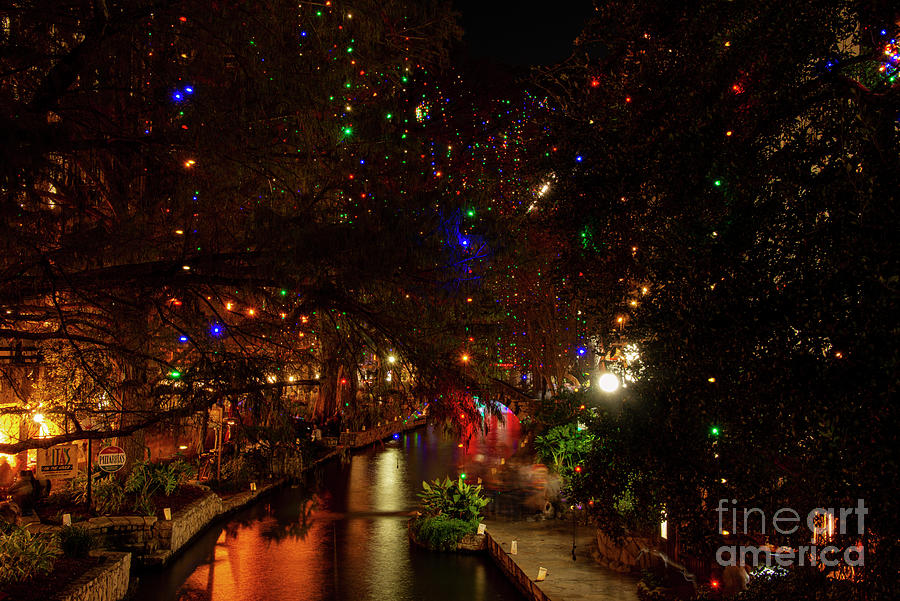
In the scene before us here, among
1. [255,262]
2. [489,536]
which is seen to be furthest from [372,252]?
[489,536]

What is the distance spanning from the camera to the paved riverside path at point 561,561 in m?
11.7

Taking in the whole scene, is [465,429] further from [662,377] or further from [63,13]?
[63,13]

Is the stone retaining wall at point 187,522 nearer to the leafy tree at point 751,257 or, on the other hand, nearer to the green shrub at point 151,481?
the green shrub at point 151,481

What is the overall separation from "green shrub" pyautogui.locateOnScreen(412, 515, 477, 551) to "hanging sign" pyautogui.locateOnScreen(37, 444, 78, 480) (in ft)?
31.9

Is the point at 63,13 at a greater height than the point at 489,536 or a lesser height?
greater

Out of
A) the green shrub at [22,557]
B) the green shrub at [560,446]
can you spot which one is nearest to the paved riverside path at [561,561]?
the green shrub at [560,446]

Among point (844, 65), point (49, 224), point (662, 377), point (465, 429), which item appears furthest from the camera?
point (465, 429)

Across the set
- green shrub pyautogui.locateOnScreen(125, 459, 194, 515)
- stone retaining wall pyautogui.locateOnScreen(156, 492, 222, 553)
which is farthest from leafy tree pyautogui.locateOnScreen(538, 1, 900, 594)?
green shrub pyautogui.locateOnScreen(125, 459, 194, 515)

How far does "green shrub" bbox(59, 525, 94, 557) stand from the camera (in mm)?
12422

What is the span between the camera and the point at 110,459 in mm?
14805

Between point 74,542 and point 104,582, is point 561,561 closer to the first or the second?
point 104,582

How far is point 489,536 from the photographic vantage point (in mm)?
16453

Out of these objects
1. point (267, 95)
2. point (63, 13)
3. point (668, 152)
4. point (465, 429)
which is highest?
point (63, 13)

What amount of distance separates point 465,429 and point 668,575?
615cm
